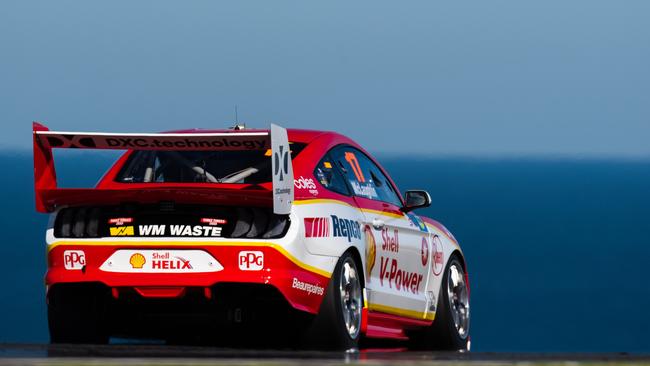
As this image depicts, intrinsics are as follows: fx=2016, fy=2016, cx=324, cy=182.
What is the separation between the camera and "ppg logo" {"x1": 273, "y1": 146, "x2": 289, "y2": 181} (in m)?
12.1

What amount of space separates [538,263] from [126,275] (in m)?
71.2

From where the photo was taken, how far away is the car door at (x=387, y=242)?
45.3 feet

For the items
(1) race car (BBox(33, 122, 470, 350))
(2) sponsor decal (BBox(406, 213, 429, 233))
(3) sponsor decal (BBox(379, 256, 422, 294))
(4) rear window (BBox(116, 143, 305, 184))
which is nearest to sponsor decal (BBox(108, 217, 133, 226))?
(1) race car (BBox(33, 122, 470, 350))

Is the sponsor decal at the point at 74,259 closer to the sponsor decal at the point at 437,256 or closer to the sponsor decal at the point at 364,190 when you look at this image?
the sponsor decal at the point at 364,190

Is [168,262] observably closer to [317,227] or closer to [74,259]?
[74,259]

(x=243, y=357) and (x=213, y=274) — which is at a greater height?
(x=213, y=274)

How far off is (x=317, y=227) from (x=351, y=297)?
77 cm

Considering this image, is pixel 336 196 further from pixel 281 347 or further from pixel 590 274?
pixel 590 274

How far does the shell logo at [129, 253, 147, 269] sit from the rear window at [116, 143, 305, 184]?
3.18ft

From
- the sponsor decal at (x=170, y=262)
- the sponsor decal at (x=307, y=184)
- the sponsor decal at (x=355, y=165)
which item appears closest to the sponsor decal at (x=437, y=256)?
the sponsor decal at (x=355, y=165)

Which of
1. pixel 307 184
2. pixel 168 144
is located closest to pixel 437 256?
pixel 307 184

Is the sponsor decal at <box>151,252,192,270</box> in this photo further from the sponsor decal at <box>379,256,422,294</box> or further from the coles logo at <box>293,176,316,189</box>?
the sponsor decal at <box>379,256,422,294</box>

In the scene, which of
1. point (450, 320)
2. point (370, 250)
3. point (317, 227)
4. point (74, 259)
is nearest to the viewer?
point (74, 259)

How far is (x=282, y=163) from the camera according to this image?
1222 centimetres
